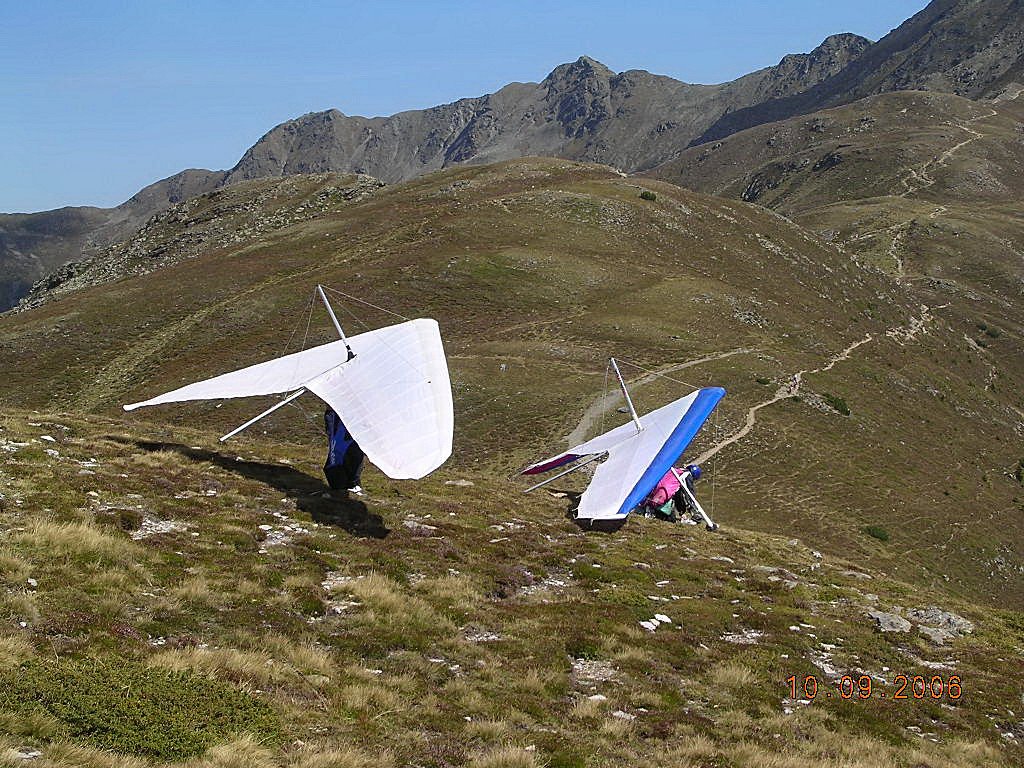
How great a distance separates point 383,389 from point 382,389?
0.14 ft

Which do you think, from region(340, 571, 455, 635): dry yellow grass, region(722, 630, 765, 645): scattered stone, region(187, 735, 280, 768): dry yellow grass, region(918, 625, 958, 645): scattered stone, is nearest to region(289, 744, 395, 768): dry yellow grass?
region(187, 735, 280, 768): dry yellow grass

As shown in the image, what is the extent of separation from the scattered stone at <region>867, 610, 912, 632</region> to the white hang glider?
13.2 m

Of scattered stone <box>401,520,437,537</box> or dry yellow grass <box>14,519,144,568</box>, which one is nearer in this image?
dry yellow grass <box>14,519,144,568</box>

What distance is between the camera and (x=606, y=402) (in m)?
61.6

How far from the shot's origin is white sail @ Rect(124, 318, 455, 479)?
21.7 metres

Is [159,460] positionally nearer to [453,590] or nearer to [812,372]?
[453,590]

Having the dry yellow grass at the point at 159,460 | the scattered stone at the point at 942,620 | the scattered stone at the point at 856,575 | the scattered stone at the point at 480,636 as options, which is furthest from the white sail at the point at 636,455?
the dry yellow grass at the point at 159,460

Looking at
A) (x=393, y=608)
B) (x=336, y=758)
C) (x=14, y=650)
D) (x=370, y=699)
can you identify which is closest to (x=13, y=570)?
(x=14, y=650)

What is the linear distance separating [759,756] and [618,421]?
151 ft

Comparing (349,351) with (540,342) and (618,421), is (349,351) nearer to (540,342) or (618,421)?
(618,421)

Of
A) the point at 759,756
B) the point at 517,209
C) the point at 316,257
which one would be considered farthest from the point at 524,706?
the point at 517,209

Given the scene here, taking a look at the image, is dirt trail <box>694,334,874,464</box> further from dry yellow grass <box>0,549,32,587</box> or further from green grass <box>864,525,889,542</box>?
dry yellow grass <box>0,549,32,587</box>

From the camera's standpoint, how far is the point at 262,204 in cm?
16200

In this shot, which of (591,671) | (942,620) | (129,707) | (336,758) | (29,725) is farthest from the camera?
(942,620)
